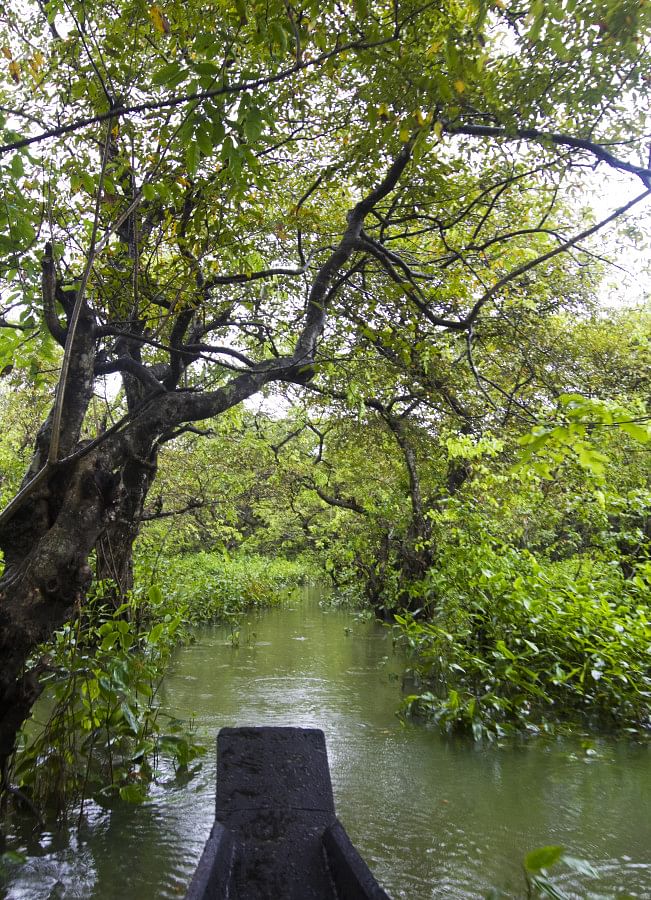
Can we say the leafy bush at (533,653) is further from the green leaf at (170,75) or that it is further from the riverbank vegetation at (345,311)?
the green leaf at (170,75)

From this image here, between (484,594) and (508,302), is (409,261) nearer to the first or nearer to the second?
(508,302)

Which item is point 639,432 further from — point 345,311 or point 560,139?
point 345,311

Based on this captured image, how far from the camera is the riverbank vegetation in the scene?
298cm

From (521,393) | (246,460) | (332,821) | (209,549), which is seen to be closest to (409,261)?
(521,393)

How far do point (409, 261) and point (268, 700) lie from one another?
5203mm

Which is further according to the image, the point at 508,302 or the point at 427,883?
the point at 508,302

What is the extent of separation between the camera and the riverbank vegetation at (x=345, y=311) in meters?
2.98

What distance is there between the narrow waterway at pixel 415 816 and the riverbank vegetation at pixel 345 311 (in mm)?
338

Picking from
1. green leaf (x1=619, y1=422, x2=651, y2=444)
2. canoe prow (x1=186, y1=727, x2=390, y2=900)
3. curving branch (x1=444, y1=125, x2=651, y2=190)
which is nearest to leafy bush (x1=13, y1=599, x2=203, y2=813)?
canoe prow (x1=186, y1=727, x2=390, y2=900)

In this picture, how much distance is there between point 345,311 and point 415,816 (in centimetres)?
499

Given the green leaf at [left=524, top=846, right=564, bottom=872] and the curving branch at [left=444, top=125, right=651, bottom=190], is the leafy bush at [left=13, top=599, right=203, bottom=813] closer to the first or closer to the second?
the green leaf at [left=524, top=846, right=564, bottom=872]

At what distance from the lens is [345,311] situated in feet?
22.1

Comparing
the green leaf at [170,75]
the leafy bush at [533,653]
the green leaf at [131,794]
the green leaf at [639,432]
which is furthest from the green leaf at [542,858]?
the leafy bush at [533,653]

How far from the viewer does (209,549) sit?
69.4ft
